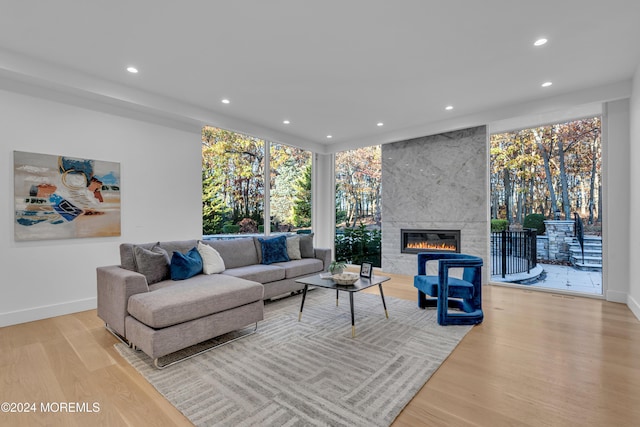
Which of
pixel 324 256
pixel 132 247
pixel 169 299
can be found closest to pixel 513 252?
pixel 324 256

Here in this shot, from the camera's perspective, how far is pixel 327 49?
9.96 ft

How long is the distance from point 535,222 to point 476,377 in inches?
144

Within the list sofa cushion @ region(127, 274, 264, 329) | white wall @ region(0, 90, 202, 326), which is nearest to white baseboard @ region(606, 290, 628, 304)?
sofa cushion @ region(127, 274, 264, 329)

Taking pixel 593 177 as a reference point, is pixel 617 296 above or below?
below

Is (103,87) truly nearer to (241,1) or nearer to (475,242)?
(241,1)

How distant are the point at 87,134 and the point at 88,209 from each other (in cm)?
94

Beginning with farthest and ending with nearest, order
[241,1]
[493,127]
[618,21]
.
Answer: [493,127] → [618,21] → [241,1]

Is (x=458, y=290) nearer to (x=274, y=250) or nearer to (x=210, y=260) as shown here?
(x=274, y=250)

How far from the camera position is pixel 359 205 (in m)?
6.91

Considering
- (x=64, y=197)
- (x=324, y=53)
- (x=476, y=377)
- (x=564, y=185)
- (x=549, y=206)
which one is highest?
(x=324, y=53)

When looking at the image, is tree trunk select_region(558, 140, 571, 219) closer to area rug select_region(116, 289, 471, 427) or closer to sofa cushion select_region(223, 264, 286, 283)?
area rug select_region(116, 289, 471, 427)

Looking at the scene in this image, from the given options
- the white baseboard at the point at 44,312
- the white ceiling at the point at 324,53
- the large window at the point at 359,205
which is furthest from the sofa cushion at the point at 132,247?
the large window at the point at 359,205

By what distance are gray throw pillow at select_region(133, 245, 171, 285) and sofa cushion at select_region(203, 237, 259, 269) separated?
2.44 feet

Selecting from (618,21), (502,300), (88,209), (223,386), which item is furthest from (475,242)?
(88,209)
